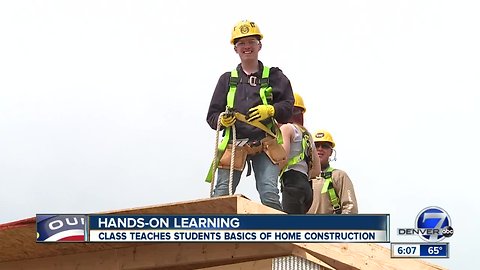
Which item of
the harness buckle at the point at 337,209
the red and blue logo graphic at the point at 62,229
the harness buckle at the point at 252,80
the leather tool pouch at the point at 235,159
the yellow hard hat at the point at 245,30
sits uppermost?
the yellow hard hat at the point at 245,30

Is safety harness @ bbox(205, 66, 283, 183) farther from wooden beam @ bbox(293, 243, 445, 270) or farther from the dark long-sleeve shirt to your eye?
wooden beam @ bbox(293, 243, 445, 270)

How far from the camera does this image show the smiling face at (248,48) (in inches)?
452

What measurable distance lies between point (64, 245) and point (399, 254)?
121 inches

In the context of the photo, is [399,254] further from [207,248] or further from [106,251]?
[106,251]

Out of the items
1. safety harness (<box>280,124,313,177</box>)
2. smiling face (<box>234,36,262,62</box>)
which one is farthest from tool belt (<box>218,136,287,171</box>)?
smiling face (<box>234,36,262,62</box>)

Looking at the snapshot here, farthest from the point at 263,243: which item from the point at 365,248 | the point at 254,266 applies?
the point at 365,248

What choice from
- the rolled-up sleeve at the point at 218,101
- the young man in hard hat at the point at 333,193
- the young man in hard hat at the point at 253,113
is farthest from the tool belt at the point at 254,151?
the young man in hard hat at the point at 333,193

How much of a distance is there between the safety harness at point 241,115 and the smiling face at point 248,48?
0.17 meters

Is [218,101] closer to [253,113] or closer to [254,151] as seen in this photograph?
[253,113]

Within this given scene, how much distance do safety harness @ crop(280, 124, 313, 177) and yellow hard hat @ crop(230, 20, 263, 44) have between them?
1.29m

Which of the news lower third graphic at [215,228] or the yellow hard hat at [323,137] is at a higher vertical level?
the yellow hard hat at [323,137]

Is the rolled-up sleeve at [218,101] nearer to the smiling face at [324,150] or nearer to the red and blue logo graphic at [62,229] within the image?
the red and blue logo graphic at [62,229]

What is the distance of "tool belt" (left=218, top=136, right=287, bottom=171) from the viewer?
1118 centimetres

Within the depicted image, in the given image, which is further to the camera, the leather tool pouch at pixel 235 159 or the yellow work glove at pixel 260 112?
the leather tool pouch at pixel 235 159
